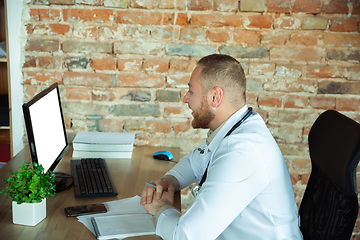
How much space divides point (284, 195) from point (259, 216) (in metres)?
0.13

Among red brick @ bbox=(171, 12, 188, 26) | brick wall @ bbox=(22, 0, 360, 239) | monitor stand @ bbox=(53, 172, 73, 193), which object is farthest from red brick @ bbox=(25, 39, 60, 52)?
monitor stand @ bbox=(53, 172, 73, 193)

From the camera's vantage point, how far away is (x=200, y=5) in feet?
6.90

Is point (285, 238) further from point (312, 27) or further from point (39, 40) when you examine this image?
point (39, 40)

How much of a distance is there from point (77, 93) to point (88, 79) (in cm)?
12

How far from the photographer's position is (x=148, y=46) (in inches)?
84.7

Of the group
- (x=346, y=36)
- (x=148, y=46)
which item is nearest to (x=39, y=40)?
(x=148, y=46)

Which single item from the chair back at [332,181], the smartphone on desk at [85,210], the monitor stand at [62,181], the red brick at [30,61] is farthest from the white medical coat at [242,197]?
the red brick at [30,61]

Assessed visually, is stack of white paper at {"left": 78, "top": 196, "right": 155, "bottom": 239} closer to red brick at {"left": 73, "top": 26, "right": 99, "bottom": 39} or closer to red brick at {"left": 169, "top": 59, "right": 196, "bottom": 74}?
red brick at {"left": 169, "top": 59, "right": 196, "bottom": 74}

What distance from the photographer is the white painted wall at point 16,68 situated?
2.08m

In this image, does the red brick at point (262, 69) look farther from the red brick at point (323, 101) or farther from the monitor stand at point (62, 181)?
the monitor stand at point (62, 181)

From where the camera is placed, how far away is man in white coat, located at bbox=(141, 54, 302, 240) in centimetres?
113

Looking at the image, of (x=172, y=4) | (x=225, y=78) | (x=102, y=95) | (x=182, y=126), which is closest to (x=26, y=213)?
(x=225, y=78)

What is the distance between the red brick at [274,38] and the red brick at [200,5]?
1.26 ft

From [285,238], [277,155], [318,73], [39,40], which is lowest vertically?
[285,238]
